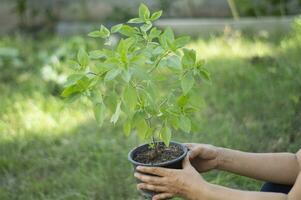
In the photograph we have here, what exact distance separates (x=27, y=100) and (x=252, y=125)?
5.85ft

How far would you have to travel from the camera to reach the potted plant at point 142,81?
171 cm

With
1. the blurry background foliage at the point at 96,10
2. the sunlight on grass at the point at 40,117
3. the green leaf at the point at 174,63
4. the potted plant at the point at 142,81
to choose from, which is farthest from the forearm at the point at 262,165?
the blurry background foliage at the point at 96,10

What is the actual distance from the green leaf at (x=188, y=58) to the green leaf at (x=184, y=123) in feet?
0.60

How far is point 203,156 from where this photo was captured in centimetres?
199

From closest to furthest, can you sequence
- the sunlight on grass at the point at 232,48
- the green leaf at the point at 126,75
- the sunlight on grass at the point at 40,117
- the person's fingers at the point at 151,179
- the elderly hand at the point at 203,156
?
the green leaf at the point at 126,75
the person's fingers at the point at 151,179
the elderly hand at the point at 203,156
the sunlight on grass at the point at 40,117
the sunlight on grass at the point at 232,48

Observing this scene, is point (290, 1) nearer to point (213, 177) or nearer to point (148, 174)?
point (213, 177)

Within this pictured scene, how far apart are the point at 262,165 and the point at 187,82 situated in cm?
51

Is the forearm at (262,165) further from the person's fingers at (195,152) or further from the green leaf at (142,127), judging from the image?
the green leaf at (142,127)

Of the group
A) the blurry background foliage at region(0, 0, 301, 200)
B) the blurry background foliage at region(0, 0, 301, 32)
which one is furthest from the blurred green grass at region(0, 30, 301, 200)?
the blurry background foliage at region(0, 0, 301, 32)

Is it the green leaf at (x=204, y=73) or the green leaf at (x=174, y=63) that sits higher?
the green leaf at (x=174, y=63)

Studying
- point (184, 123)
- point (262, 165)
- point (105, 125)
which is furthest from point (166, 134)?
point (105, 125)

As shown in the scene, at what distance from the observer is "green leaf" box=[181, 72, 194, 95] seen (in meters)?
1.75

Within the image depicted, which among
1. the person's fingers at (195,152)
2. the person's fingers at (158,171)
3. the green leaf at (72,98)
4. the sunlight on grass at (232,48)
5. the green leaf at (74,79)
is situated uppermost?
the green leaf at (74,79)

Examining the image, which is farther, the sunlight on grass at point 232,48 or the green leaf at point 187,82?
the sunlight on grass at point 232,48
